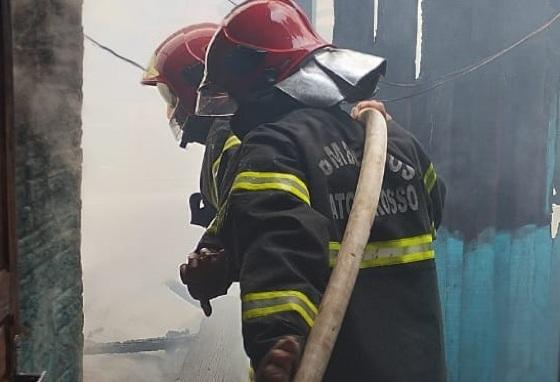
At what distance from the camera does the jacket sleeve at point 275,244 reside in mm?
1584

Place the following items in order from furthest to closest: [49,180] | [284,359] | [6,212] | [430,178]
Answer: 1. [430,178]
2. [49,180]
3. [284,359]
4. [6,212]

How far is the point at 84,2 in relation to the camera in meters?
1.68

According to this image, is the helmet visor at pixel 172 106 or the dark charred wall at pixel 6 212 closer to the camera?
the dark charred wall at pixel 6 212

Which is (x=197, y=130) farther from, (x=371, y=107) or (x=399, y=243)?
(x=399, y=243)

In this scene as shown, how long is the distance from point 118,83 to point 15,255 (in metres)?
0.57

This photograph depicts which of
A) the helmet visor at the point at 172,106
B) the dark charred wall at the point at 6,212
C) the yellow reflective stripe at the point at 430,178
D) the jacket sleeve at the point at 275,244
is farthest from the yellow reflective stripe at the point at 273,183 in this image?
the dark charred wall at the point at 6,212

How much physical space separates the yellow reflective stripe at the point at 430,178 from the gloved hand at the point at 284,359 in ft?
1.70

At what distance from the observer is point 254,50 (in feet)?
5.44

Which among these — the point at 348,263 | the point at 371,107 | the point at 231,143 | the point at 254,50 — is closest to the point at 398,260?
the point at 348,263

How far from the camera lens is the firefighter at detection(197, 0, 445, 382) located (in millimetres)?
1592

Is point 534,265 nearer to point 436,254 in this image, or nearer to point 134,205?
point 436,254

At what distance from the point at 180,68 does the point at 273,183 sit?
38cm

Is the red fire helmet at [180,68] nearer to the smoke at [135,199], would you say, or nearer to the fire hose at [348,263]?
the smoke at [135,199]

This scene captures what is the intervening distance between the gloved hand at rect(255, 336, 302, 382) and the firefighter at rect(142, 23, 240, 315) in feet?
0.68
